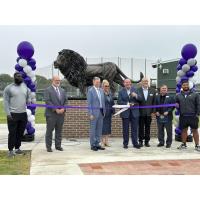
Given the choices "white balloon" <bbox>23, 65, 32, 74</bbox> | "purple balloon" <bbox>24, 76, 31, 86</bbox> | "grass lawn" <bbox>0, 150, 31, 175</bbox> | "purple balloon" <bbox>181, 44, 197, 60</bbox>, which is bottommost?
"grass lawn" <bbox>0, 150, 31, 175</bbox>

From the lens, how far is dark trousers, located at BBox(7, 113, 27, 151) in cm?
869

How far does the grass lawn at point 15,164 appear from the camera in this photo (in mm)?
7054

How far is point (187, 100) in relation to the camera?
9.41 meters

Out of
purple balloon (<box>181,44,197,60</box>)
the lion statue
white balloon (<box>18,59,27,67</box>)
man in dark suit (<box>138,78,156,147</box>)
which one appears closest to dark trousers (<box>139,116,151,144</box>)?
man in dark suit (<box>138,78,156,147</box>)

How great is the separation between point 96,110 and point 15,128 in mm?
1884

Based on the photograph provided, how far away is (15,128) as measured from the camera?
8.80m

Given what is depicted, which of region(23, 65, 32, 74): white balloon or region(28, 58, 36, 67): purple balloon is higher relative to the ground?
region(28, 58, 36, 67): purple balloon

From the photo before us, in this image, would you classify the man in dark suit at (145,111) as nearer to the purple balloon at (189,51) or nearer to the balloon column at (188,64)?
the balloon column at (188,64)

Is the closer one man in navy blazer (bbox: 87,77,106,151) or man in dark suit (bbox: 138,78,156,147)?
man in navy blazer (bbox: 87,77,106,151)

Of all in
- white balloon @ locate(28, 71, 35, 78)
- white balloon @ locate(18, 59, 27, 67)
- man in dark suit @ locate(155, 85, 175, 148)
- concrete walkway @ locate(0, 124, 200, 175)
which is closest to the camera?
concrete walkway @ locate(0, 124, 200, 175)

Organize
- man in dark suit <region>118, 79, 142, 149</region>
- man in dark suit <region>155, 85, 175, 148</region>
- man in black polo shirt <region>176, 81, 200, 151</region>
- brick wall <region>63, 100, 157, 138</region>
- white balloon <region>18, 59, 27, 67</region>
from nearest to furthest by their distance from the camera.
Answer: man in black polo shirt <region>176, 81, 200, 151</region>, man in dark suit <region>118, 79, 142, 149</region>, man in dark suit <region>155, 85, 175, 148</region>, white balloon <region>18, 59, 27, 67</region>, brick wall <region>63, 100, 157, 138</region>

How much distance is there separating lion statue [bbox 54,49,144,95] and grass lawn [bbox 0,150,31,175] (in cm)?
320

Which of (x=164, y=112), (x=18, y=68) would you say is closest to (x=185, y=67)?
(x=164, y=112)

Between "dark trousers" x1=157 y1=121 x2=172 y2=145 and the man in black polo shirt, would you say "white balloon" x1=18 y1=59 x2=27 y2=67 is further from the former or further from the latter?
the man in black polo shirt
